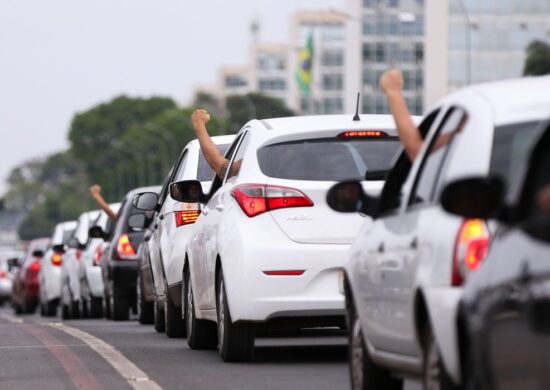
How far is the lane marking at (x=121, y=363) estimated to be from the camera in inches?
449

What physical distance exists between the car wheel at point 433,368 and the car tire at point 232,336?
5258 mm

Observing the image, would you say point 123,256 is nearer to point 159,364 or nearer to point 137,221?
point 137,221

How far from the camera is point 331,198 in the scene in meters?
8.90

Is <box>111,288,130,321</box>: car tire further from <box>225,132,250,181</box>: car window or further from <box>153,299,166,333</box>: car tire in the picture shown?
<box>225,132,250,181</box>: car window

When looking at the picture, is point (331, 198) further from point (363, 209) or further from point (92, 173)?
point (92, 173)

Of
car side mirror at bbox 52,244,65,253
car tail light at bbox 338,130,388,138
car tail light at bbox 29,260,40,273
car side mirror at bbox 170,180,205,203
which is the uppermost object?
car tail light at bbox 338,130,388,138

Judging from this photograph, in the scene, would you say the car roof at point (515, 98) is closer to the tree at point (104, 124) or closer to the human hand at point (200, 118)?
the human hand at point (200, 118)

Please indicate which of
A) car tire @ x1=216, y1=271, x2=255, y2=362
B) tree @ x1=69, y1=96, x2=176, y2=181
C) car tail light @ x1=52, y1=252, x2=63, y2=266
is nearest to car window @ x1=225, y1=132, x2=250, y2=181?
car tire @ x1=216, y1=271, x2=255, y2=362

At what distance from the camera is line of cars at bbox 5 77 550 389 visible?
6.28 m

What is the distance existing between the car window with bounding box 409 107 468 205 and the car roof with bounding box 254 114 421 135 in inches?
180

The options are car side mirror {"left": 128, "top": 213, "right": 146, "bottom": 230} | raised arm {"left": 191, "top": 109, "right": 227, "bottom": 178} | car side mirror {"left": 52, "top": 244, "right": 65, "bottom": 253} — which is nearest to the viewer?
raised arm {"left": 191, "top": 109, "right": 227, "bottom": 178}

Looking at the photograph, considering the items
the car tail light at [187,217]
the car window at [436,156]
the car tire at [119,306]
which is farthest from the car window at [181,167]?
the car window at [436,156]

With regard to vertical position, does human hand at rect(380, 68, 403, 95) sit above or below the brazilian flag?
above

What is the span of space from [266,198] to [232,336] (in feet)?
3.36
